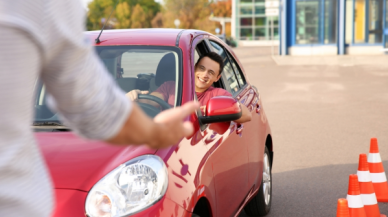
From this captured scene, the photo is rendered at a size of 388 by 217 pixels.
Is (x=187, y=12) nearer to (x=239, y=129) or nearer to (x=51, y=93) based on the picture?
(x=239, y=129)

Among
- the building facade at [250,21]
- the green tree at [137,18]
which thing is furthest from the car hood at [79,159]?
the green tree at [137,18]

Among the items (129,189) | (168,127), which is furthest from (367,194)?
(168,127)

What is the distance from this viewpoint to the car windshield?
360 centimetres

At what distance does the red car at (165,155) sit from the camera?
8.66ft

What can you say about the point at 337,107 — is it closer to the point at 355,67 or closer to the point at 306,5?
Result: the point at 355,67

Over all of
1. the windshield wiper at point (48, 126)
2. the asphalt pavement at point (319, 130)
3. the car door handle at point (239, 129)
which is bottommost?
the asphalt pavement at point (319, 130)

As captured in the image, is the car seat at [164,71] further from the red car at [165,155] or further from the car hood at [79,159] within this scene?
the car hood at [79,159]

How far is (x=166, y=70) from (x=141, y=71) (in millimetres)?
278

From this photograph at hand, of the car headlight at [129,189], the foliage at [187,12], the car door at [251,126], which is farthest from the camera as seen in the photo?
the foliage at [187,12]

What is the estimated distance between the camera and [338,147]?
7777mm

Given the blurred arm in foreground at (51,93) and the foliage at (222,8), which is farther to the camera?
the foliage at (222,8)

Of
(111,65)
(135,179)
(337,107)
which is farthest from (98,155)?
(337,107)

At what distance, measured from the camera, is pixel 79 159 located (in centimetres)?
281

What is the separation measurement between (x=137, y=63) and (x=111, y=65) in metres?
0.19
